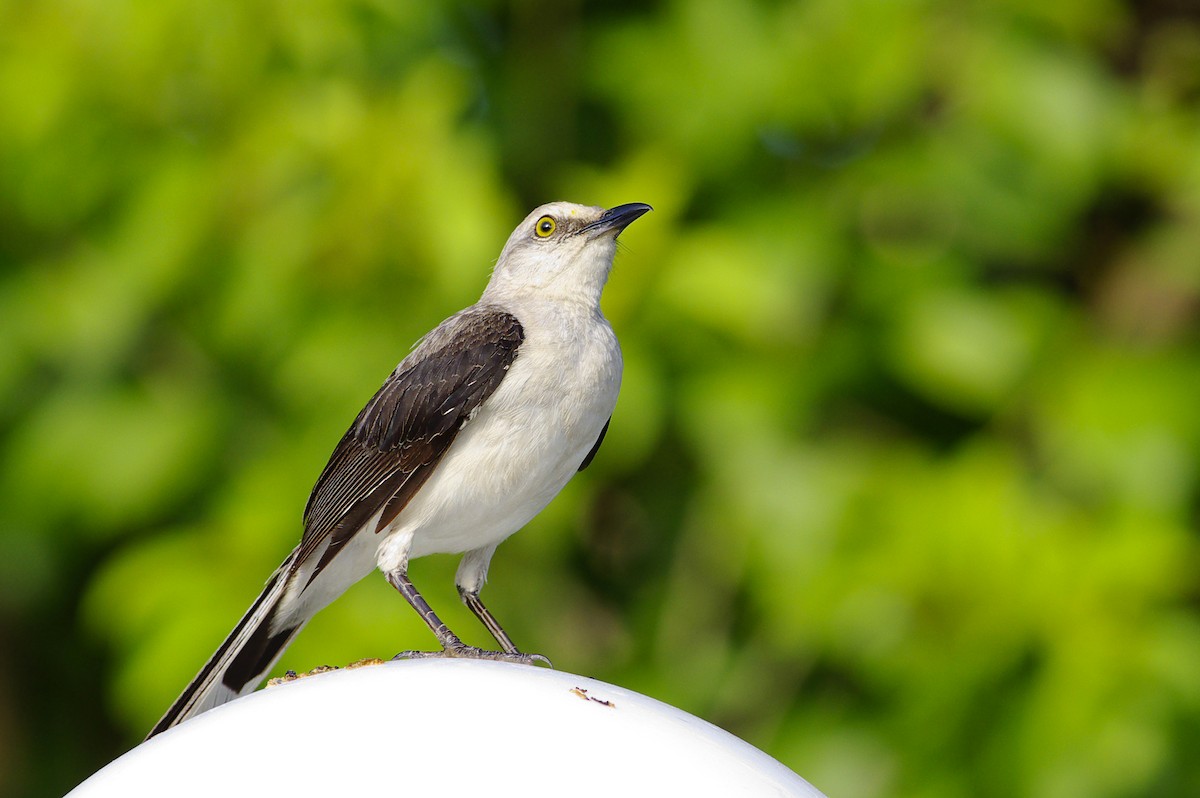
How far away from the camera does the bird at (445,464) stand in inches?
136

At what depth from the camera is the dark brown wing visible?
3527 mm

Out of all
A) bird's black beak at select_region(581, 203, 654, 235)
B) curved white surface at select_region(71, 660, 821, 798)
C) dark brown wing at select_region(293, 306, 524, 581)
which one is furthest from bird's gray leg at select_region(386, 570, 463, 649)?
bird's black beak at select_region(581, 203, 654, 235)

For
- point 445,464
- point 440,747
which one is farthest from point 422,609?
point 440,747

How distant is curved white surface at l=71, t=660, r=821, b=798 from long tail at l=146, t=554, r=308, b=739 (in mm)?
1224

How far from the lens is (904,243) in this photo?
575cm

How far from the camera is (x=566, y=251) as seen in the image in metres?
4.30

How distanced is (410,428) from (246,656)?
0.76m

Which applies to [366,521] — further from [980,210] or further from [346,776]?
[980,210]

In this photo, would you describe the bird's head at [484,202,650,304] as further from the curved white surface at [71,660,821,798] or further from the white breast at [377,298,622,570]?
the curved white surface at [71,660,821,798]

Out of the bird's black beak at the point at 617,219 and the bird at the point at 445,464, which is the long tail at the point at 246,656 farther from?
the bird's black beak at the point at 617,219

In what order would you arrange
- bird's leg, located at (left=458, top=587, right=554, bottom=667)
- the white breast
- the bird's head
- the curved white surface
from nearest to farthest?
the curved white surface < the white breast < bird's leg, located at (left=458, top=587, right=554, bottom=667) < the bird's head

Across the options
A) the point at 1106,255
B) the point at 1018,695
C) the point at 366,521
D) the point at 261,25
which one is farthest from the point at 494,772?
the point at 1106,255

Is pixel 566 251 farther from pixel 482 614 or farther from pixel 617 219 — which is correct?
→ pixel 482 614

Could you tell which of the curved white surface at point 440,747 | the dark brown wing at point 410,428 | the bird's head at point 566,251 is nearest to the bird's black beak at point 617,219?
the bird's head at point 566,251
